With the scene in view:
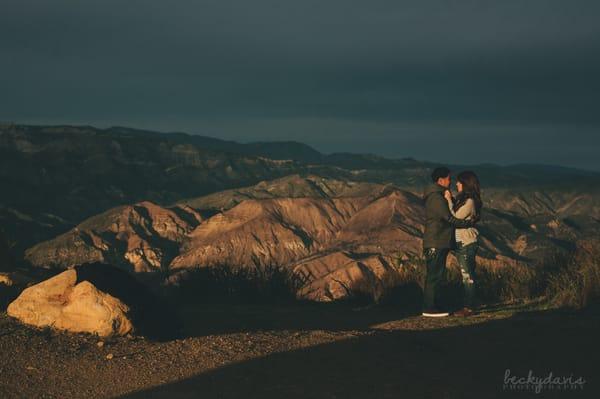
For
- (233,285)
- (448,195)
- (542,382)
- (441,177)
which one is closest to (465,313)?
(448,195)

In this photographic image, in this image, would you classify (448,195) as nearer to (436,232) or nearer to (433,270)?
(436,232)

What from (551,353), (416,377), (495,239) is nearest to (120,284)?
(416,377)

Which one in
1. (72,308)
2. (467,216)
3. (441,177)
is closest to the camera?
(72,308)

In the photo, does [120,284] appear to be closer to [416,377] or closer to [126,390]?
[126,390]

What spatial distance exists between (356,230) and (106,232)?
44053 mm

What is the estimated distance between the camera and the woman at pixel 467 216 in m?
13.0

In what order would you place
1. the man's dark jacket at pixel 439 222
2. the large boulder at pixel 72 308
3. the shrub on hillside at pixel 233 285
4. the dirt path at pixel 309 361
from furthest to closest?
the shrub on hillside at pixel 233 285 < the man's dark jacket at pixel 439 222 < the large boulder at pixel 72 308 < the dirt path at pixel 309 361

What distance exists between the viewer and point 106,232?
141375 millimetres

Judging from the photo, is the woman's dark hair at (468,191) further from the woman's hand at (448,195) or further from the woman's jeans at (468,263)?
the woman's jeans at (468,263)

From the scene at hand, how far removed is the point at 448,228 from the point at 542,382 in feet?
15.0

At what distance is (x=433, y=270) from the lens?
525 inches

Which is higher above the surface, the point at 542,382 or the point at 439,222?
the point at 439,222

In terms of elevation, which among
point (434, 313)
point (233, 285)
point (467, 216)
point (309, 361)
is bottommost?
point (233, 285)

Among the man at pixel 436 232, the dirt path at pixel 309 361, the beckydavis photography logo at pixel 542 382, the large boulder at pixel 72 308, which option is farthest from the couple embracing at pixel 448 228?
the large boulder at pixel 72 308
